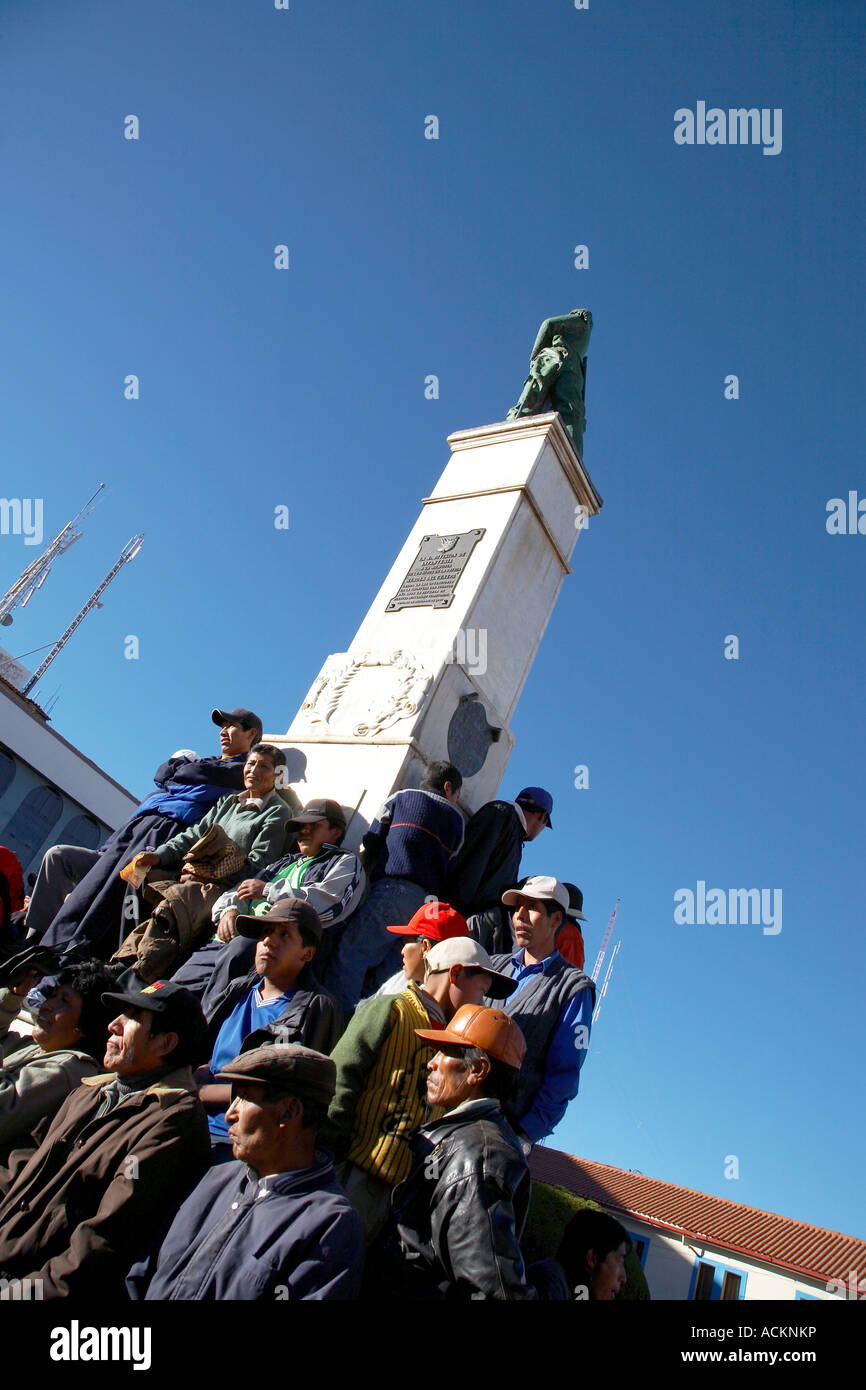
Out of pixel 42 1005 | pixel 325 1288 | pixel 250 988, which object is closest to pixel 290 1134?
pixel 325 1288

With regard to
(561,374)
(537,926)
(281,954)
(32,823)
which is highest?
(561,374)

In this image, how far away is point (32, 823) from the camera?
66.5ft

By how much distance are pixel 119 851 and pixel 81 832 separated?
18.1m

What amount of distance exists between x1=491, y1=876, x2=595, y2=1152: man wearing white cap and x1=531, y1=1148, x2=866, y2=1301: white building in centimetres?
1234

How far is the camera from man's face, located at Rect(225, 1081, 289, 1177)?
87.0 inches

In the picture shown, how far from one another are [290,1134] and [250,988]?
128cm

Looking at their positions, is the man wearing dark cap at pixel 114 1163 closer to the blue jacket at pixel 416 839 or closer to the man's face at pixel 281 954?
the man's face at pixel 281 954

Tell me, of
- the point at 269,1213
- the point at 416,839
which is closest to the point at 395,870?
the point at 416,839

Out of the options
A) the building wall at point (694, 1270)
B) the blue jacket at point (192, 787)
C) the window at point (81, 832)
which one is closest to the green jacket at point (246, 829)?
the blue jacket at point (192, 787)

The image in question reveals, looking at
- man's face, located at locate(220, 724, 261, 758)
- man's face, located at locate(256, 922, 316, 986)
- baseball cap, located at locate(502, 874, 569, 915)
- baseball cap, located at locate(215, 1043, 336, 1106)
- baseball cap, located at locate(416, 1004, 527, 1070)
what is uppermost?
man's face, located at locate(220, 724, 261, 758)

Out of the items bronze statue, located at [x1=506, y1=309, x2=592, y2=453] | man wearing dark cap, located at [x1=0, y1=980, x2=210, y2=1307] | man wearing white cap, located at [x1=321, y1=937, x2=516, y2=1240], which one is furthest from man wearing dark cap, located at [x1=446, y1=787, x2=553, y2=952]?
bronze statue, located at [x1=506, y1=309, x2=592, y2=453]

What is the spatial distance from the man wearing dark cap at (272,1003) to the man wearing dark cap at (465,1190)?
1.96 feet

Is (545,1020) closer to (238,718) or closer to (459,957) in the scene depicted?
(459,957)

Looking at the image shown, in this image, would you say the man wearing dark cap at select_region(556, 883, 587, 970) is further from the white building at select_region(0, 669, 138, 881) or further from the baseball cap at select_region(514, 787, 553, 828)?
the white building at select_region(0, 669, 138, 881)
